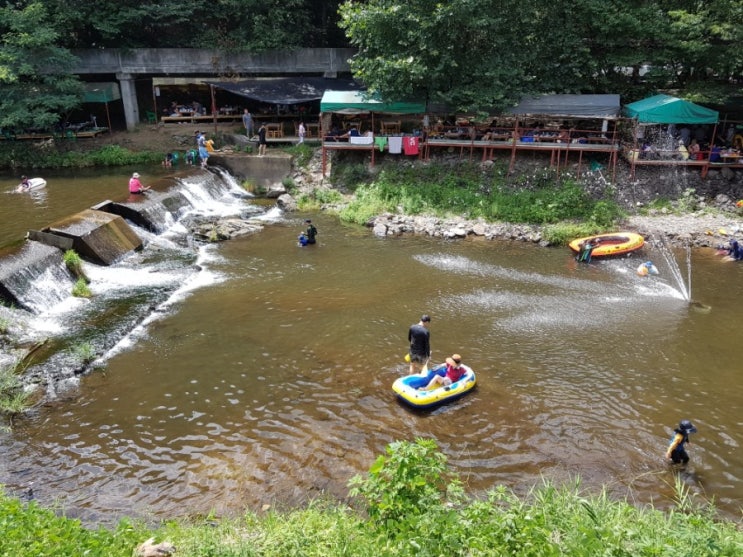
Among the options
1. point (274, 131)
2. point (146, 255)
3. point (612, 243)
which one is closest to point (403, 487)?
point (146, 255)

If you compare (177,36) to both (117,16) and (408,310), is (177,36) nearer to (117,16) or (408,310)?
(117,16)

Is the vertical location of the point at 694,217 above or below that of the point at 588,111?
below

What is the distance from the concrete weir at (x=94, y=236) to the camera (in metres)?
17.1

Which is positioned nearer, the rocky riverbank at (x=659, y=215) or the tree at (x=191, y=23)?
the rocky riverbank at (x=659, y=215)

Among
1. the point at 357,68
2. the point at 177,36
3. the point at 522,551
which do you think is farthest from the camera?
the point at 177,36

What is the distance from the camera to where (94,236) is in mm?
17812

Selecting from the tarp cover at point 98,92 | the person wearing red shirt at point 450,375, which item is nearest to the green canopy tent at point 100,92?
the tarp cover at point 98,92

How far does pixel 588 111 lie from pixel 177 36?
1089 inches

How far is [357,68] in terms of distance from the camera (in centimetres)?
2655

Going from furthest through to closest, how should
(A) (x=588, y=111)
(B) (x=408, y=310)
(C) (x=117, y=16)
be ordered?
(C) (x=117, y=16) < (A) (x=588, y=111) < (B) (x=408, y=310)

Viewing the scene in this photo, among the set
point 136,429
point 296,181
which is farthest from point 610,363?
point 296,181

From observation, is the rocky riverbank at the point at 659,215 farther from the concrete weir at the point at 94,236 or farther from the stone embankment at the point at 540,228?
the concrete weir at the point at 94,236

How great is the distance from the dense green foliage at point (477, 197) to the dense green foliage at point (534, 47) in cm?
324

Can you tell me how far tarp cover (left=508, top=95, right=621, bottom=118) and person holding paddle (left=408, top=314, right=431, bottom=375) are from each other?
16380mm
